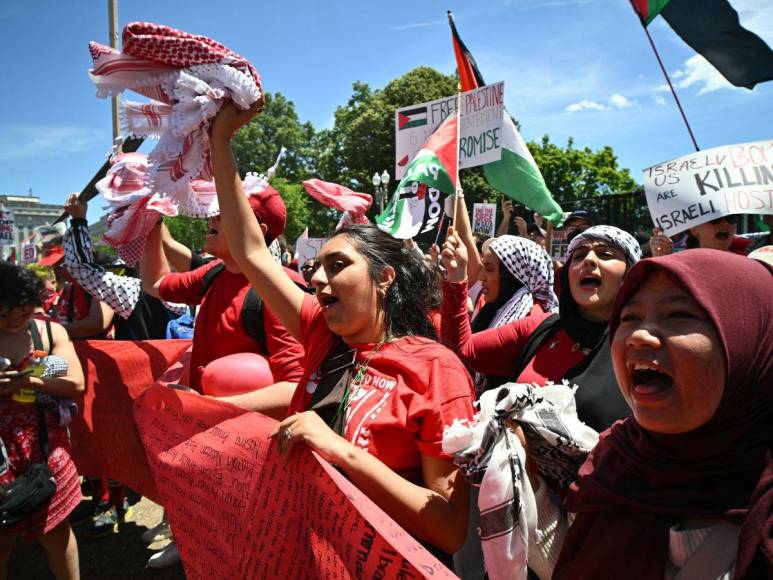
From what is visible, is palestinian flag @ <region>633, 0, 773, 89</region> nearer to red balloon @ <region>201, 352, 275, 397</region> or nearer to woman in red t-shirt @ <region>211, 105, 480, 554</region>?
woman in red t-shirt @ <region>211, 105, 480, 554</region>

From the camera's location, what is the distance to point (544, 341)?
8.00ft

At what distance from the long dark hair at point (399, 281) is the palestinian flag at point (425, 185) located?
1.35 metres

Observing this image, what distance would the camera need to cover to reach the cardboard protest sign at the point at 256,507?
1354mm

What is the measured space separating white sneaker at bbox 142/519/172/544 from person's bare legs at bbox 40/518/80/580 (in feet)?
3.52

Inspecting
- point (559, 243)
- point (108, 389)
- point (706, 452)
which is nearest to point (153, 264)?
point (108, 389)

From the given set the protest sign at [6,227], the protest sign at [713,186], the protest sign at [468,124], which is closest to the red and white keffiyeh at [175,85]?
the protest sign at [468,124]

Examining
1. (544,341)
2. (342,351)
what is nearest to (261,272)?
(342,351)

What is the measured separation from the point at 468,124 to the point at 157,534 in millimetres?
3905

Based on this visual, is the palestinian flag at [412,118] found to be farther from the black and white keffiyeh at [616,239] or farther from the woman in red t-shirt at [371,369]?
the woman in red t-shirt at [371,369]

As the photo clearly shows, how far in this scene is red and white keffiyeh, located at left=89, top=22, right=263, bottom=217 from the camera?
75.4 inches

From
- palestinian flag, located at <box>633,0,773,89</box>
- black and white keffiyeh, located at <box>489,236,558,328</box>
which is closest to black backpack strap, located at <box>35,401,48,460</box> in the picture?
black and white keffiyeh, located at <box>489,236,558,328</box>

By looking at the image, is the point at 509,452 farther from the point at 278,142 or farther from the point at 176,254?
the point at 278,142

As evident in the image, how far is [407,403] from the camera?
65.6 inches

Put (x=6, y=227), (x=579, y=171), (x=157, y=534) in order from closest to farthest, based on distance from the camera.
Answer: (x=157, y=534), (x=6, y=227), (x=579, y=171)
